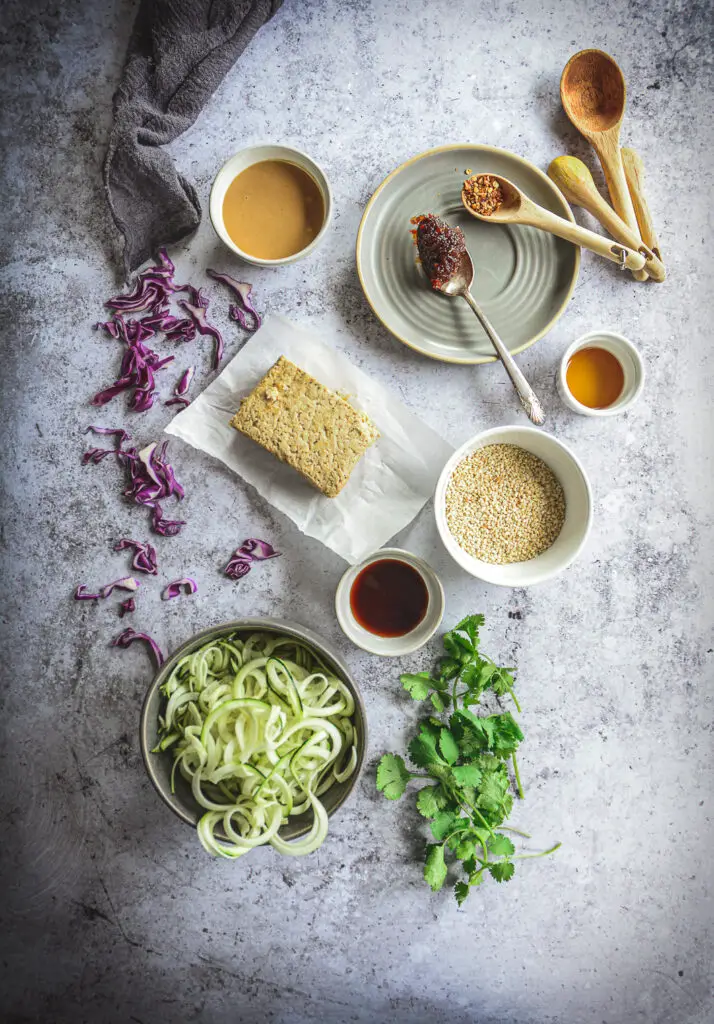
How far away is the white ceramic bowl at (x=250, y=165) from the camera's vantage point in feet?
8.21

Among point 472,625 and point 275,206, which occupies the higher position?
point 275,206

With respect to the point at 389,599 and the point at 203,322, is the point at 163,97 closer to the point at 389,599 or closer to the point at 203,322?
the point at 203,322

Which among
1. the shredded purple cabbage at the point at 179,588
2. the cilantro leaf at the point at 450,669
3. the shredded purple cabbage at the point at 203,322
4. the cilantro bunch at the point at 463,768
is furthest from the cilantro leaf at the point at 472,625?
the shredded purple cabbage at the point at 203,322

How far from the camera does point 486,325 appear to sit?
2516 millimetres

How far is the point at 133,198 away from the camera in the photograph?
2590mm

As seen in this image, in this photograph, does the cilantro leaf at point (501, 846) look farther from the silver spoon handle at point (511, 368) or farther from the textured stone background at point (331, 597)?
the silver spoon handle at point (511, 368)

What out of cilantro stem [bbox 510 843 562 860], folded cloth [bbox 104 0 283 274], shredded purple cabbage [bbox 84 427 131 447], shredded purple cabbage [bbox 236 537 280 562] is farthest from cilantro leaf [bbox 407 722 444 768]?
folded cloth [bbox 104 0 283 274]

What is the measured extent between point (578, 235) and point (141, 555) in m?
1.91

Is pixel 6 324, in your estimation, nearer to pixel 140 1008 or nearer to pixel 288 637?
pixel 288 637

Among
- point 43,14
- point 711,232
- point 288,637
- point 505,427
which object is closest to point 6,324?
point 43,14

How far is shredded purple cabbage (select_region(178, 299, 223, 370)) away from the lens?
264 centimetres

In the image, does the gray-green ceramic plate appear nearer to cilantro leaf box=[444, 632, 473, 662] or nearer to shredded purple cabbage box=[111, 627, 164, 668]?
cilantro leaf box=[444, 632, 473, 662]

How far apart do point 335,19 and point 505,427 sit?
65.1 inches

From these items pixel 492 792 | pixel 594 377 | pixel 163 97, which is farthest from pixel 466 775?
pixel 163 97
